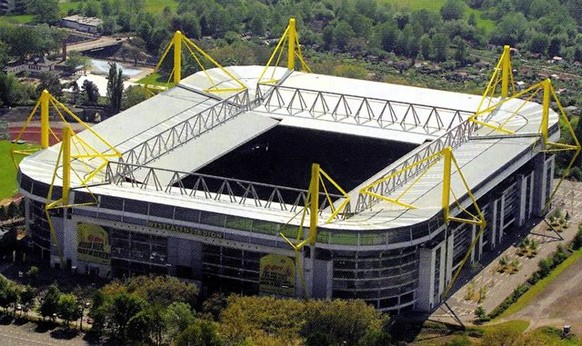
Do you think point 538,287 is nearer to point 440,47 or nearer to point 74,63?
point 74,63

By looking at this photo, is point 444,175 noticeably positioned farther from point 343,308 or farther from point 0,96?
point 0,96

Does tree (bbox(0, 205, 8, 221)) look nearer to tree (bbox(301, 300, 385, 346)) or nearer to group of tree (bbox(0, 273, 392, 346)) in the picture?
group of tree (bbox(0, 273, 392, 346))

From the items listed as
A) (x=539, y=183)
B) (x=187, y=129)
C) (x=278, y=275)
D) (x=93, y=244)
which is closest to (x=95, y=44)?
(x=187, y=129)

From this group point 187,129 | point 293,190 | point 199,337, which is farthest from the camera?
point 187,129

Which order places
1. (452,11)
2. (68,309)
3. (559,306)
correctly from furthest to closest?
(452,11) → (559,306) → (68,309)

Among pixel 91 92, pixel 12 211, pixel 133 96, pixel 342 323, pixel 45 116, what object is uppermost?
pixel 45 116

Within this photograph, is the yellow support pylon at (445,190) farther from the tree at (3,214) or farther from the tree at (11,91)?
the tree at (11,91)

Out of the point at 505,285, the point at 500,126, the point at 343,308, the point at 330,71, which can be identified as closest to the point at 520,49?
the point at 330,71
